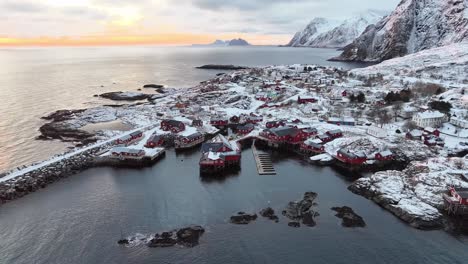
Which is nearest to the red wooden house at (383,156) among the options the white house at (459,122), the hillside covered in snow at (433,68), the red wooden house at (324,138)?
the red wooden house at (324,138)

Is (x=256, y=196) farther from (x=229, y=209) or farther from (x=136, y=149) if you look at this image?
(x=136, y=149)

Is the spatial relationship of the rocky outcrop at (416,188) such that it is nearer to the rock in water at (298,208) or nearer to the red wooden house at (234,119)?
the rock in water at (298,208)

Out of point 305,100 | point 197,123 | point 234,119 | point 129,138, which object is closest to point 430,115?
point 305,100

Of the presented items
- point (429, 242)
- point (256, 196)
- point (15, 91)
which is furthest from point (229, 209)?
point (15, 91)

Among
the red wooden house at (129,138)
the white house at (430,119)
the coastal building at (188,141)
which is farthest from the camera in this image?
the white house at (430,119)

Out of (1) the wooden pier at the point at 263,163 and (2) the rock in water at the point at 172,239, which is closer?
(2) the rock in water at the point at 172,239
